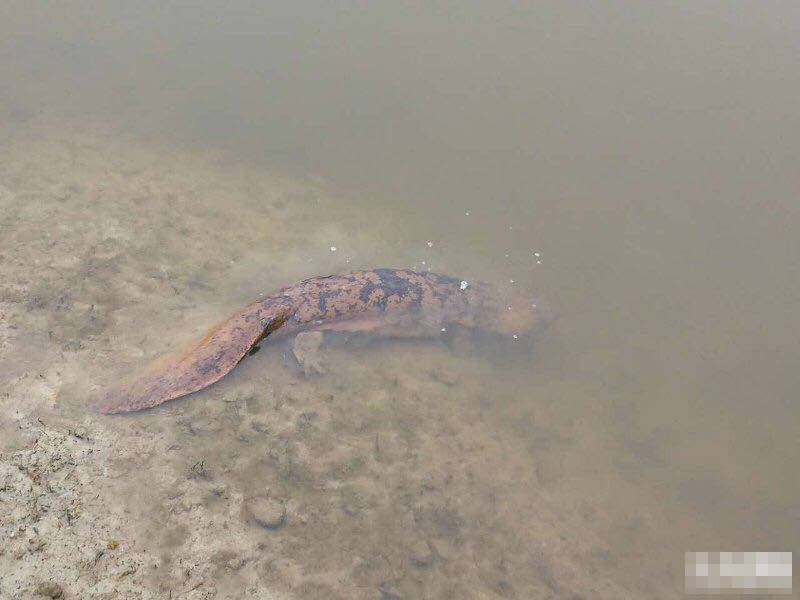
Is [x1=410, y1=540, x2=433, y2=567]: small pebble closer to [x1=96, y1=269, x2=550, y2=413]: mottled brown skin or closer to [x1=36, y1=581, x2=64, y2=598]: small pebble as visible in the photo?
[x1=96, y1=269, x2=550, y2=413]: mottled brown skin

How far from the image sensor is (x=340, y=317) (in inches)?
215

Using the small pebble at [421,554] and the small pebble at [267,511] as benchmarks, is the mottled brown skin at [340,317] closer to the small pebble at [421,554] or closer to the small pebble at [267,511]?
the small pebble at [267,511]

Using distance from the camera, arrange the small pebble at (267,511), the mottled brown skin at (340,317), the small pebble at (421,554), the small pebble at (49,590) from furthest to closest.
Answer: the mottled brown skin at (340,317) → the small pebble at (421,554) → the small pebble at (267,511) → the small pebble at (49,590)

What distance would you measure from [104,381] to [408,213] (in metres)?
4.20

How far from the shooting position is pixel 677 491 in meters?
5.10

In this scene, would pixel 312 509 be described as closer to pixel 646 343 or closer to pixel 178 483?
pixel 178 483

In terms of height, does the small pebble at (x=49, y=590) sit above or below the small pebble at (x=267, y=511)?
above

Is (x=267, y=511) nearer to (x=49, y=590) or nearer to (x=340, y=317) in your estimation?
(x=49, y=590)

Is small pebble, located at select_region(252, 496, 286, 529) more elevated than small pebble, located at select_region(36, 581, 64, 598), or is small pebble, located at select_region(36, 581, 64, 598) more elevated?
small pebble, located at select_region(36, 581, 64, 598)

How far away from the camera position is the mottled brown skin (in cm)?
425

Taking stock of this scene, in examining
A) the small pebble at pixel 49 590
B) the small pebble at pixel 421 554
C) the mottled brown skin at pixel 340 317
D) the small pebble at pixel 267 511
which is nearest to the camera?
the small pebble at pixel 49 590

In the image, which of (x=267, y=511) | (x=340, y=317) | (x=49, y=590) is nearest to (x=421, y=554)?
(x=267, y=511)

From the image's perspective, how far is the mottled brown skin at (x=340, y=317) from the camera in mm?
4254

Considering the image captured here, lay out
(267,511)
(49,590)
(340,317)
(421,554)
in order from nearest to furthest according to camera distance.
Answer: (49,590) → (267,511) → (421,554) → (340,317)
